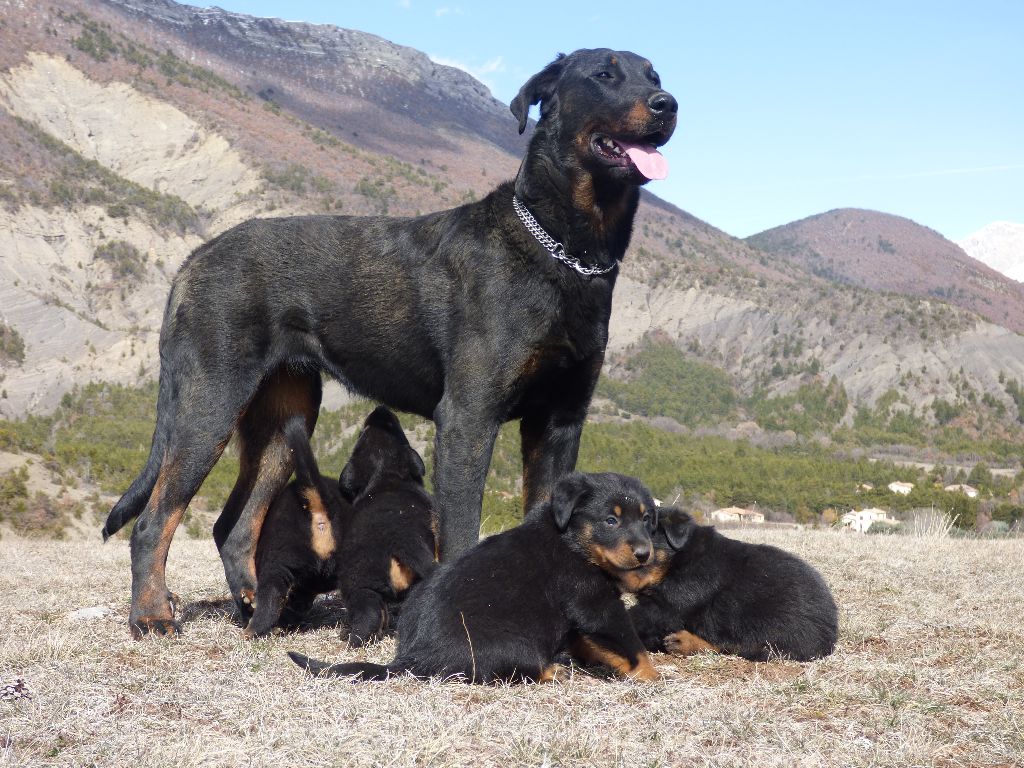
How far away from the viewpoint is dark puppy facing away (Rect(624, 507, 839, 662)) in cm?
486

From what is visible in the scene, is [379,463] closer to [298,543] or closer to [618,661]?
[298,543]

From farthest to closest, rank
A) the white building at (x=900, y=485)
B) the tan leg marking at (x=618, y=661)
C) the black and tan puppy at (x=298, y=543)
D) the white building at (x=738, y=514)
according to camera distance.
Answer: the white building at (x=900, y=485) < the white building at (x=738, y=514) < the black and tan puppy at (x=298, y=543) < the tan leg marking at (x=618, y=661)

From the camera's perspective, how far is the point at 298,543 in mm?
5523

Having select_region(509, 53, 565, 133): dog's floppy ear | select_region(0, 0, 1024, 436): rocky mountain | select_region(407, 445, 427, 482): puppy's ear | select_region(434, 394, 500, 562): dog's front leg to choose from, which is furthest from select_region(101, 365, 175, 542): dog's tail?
select_region(0, 0, 1024, 436): rocky mountain

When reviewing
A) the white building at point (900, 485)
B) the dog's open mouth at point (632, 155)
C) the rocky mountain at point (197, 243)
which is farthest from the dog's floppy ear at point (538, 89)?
the rocky mountain at point (197, 243)

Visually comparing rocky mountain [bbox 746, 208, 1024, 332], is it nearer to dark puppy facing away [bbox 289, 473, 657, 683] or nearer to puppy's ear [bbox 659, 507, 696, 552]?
puppy's ear [bbox 659, 507, 696, 552]

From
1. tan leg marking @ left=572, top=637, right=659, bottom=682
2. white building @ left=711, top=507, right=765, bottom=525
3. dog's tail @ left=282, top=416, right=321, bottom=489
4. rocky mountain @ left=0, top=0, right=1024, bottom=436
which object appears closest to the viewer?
tan leg marking @ left=572, top=637, right=659, bottom=682

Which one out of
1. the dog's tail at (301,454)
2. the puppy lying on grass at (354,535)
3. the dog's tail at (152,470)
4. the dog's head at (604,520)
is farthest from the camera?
the dog's tail at (301,454)

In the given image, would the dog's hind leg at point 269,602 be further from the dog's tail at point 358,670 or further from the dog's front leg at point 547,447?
the dog's front leg at point 547,447

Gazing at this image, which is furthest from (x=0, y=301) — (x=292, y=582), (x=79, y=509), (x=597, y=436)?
(x=292, y=582)

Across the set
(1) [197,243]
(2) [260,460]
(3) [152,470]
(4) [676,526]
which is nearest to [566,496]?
(4) [676,526]

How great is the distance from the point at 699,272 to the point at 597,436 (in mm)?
45268

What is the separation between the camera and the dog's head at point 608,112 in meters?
4.82

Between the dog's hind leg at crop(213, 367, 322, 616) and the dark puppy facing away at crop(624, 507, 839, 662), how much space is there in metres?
2.33
